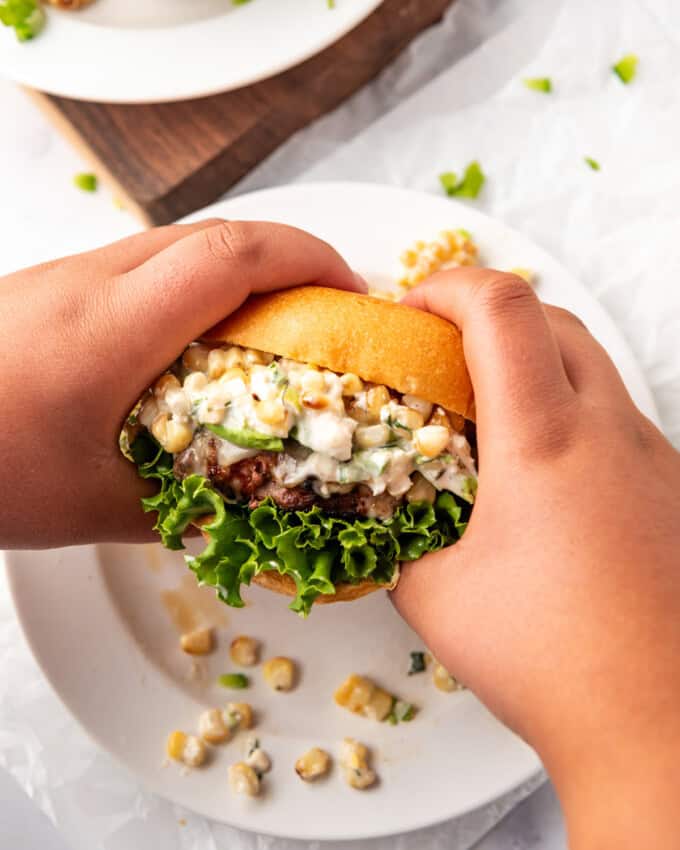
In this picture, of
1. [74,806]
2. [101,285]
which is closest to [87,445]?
[101,285]

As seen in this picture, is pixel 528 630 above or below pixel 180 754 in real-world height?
above

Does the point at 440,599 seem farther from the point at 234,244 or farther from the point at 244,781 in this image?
the point at 244,781

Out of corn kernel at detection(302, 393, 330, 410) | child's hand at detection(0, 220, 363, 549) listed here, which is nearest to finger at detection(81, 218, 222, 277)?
child's hand at detection(0, 220, 363, 549)

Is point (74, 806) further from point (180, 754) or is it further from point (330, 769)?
point (330, 769)

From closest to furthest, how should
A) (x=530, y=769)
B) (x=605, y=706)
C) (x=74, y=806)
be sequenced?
1. (x=605, y=706)
2. (x=530, y=769)
3. (x=74, y=806)

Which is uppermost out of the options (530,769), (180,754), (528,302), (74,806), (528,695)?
(528,302)

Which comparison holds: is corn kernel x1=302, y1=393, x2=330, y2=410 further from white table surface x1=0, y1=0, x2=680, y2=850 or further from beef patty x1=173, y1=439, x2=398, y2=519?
white table surface x1=0, y1=0, x2=680, y2=850

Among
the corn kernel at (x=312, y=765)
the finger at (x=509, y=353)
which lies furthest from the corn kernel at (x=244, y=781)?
the finger at (x=509, y=353)
